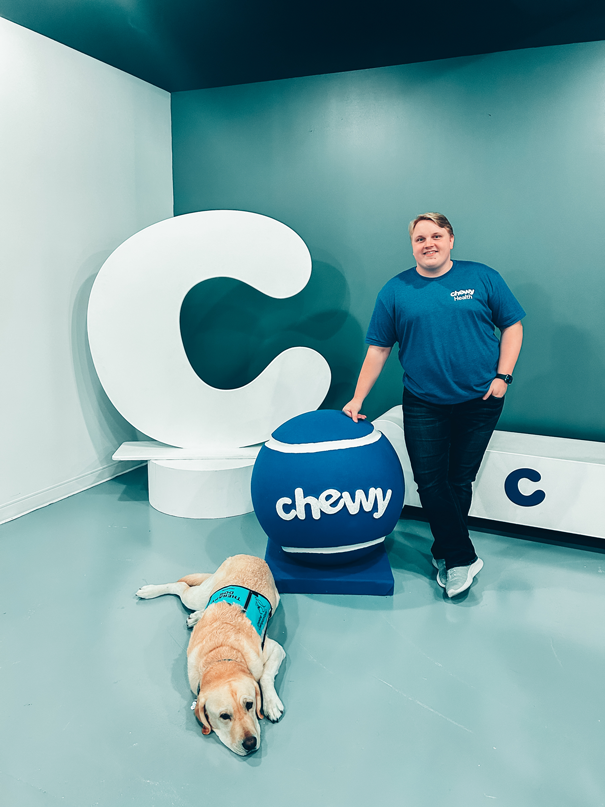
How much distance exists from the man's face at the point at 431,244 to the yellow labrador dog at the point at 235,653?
129cm

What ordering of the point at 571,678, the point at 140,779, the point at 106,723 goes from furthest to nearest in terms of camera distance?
the point at 571,678
the point at 106,723
the point at 140,779

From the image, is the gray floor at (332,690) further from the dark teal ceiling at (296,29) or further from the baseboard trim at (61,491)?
the dark teal ceiling at (296,29)

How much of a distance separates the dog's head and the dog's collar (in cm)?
25

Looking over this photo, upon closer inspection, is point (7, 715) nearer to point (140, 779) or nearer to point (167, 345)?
point (140, 779)

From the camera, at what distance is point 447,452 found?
217 centimetres

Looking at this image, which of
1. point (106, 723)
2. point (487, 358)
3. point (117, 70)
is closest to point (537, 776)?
point (106, 723)

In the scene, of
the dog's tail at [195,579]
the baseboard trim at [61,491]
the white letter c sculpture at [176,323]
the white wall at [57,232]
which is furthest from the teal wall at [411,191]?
the dog's tail at [195,579]

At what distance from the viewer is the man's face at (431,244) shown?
1.99 metres

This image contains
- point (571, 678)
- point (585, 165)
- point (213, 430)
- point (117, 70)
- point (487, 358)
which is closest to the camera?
point (571, 678)

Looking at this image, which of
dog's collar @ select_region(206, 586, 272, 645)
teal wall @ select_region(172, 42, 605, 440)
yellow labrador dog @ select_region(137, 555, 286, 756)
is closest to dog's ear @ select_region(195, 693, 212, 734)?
yellow labrador dog @ select_region(137, 555, 286, 756)

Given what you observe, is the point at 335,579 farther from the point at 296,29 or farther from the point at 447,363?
the point at 296,29

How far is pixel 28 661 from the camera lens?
1.75 metres

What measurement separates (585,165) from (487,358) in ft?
5.12

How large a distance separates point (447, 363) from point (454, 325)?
0.14m
